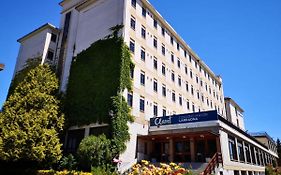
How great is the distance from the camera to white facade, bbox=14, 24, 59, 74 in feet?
108

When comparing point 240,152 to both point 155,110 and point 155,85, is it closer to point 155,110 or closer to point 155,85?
point 155,110

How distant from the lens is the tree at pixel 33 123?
2130cm

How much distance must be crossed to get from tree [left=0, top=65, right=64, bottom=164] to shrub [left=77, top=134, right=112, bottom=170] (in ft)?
11.7

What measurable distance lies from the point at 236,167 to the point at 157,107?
11.7 metres

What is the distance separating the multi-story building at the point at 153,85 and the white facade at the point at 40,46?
0.14m

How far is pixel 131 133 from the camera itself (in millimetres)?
24328

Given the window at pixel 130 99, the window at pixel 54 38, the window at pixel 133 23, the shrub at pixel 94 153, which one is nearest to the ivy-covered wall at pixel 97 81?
the window at pixel 130 99

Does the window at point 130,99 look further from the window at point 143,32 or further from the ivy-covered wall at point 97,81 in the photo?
the window at point 143,32

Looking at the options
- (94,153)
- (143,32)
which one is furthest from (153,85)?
(94,153)

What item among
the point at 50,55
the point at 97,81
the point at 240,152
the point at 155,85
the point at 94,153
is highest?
the point at 50,55

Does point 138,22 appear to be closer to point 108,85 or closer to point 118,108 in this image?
point 108,85

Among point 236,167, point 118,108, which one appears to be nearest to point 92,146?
point 118,108

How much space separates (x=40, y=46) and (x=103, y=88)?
14678 mm

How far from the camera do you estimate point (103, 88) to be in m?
25.5
